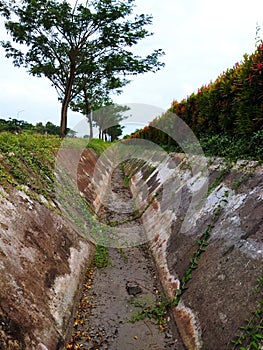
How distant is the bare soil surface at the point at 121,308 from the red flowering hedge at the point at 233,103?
3.16 metres

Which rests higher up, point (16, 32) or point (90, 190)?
point (16, 32)

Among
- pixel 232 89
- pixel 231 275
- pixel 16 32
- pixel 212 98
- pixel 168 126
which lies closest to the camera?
pixel 231 275

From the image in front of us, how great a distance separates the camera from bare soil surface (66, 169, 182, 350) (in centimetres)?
300

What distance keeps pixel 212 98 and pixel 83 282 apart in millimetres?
5328

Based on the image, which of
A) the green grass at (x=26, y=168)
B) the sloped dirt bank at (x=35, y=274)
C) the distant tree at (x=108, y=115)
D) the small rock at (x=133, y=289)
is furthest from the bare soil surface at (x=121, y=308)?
the distant tree at (x=108, y=115)

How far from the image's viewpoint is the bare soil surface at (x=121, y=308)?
3.00 metres

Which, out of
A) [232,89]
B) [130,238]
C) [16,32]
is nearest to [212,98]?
[232,89]

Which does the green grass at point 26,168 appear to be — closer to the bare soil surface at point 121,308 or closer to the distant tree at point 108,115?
the bare soil surface at point 121,308

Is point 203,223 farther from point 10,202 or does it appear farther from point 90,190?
point 90,190

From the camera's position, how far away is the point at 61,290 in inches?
128

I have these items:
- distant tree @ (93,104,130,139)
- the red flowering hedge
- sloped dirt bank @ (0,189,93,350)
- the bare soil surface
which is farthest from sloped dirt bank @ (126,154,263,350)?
distant tree @ (93,104,130,139)

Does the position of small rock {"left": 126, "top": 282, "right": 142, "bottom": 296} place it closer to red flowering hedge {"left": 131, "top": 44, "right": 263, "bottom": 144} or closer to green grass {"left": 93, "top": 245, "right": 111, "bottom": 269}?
green grass {"left": 93, "top": 245, "right": 111, "bottom": 269}

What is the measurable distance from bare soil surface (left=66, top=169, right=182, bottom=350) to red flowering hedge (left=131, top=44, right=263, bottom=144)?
3.16 metres

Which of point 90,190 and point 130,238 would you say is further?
point 90,190
